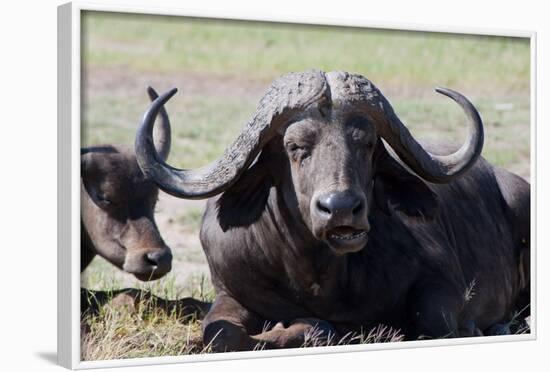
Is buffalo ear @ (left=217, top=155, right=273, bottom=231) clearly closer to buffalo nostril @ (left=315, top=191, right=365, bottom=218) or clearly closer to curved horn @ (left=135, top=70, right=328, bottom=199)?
curved horn @ (left=135, top=70, right=328, bottom=199)

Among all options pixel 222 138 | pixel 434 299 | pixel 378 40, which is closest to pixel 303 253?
pixel 434 299

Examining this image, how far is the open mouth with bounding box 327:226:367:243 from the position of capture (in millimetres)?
6547

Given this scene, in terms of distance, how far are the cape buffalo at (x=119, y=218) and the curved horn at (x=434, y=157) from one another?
4.99 ft

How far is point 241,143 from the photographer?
6.90m

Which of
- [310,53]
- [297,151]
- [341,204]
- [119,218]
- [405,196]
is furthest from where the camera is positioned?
[310,53]

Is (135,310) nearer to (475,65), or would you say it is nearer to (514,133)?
(475,65)

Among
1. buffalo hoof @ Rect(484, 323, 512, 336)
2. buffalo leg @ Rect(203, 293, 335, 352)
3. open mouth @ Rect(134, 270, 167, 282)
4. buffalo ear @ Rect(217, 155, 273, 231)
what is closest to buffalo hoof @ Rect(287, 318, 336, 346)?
buffalo leg @ Rect(203, 293, 335, 352)

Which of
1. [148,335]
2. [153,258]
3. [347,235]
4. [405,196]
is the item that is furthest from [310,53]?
[347,235]

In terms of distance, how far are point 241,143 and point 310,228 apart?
2.02ft

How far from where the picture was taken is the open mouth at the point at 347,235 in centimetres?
655

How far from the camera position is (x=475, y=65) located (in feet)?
32.5

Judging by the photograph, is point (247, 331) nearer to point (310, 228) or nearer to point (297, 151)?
point (310, 228)

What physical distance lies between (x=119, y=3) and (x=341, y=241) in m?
1.86

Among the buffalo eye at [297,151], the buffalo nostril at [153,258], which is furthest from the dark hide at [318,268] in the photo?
the buffalo nostril at [153,258]
